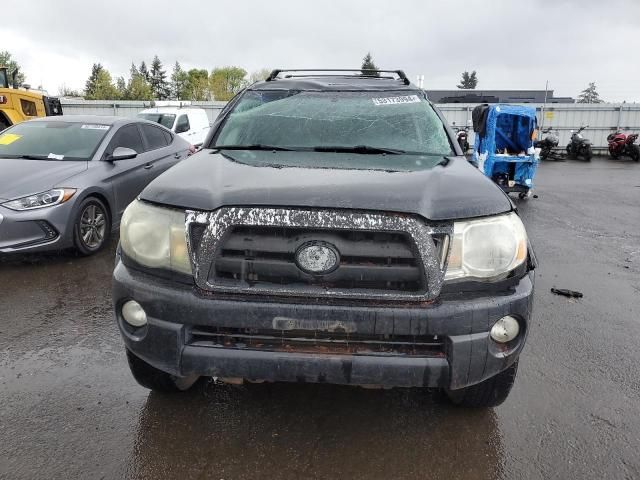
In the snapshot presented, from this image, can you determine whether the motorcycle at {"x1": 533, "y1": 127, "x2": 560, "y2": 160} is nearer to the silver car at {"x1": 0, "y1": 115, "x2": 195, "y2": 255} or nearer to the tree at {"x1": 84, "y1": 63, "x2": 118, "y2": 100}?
the silver car at {"x1": 0, "y1": 115, "x2": 195, "y2": 255}

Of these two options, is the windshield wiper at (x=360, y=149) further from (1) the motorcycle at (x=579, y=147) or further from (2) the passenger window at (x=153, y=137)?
(1) the motorcycle at (x=579, y=147)

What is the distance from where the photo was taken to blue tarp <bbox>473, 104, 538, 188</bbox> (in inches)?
386

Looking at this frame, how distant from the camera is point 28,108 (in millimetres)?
13031

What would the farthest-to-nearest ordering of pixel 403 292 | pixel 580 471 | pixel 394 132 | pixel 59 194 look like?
pixel 59 194, pixel 394 132, pixel 580 471, pixel 403 292

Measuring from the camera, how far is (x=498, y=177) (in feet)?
33.1

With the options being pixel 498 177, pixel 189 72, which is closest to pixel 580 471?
pixel 498 177

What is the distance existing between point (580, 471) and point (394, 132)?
2.12 metres

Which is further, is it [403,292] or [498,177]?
[498,177]

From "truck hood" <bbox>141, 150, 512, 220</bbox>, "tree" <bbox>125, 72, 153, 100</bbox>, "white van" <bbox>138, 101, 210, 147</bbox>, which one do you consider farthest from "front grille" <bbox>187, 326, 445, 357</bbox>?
"tree" <bbox>125, 72, 153, 100</bbox>

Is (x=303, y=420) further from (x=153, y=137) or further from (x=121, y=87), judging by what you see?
(x=121, y=87)

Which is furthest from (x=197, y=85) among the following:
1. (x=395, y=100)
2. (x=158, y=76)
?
(x=395, y=100)

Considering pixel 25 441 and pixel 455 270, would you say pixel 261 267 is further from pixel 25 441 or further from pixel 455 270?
pixel 25 441

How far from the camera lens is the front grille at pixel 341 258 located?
2068 mm

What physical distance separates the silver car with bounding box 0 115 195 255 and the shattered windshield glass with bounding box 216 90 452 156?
252 centimetres
